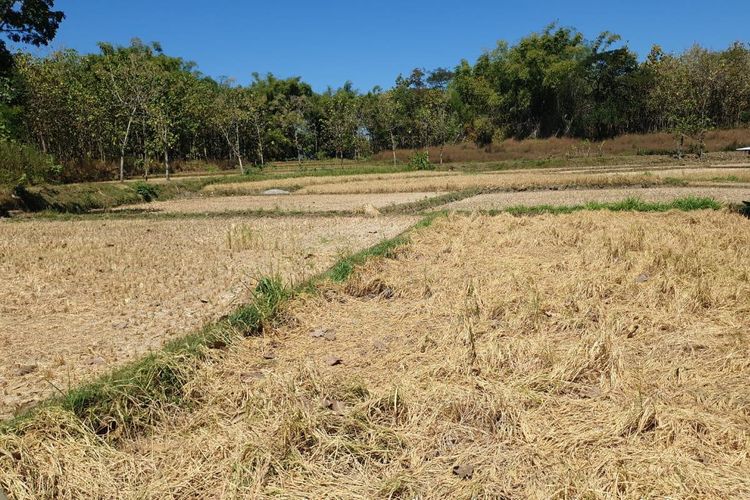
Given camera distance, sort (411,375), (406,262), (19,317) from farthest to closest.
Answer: (406,262) → (19,317) → (411,375)

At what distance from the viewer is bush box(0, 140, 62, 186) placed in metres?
17.5

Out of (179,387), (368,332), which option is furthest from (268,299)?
(179,387)

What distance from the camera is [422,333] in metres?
4.10

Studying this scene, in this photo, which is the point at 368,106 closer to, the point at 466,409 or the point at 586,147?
the point at 586,147

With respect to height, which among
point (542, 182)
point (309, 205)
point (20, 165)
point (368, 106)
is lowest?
point (309, 205)

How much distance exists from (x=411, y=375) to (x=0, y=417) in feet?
8.03

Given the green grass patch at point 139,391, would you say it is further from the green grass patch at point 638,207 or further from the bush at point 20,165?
the bush at point 20,165

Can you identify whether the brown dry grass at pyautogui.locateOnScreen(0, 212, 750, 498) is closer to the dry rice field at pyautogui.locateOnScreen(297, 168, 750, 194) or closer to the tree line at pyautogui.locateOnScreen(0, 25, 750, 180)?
the dry rice field at pyautogui.locateOnScreen(297, 168, 750, 194)

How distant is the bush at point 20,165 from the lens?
1748 cm

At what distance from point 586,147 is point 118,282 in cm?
3846

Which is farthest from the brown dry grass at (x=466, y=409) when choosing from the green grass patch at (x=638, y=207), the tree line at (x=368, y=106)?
the tree line at (x=368, y=106)

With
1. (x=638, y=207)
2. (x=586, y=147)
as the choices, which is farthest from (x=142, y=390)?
(x=586, y=147)

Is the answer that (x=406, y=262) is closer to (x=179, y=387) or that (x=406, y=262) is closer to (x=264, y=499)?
(x=179, y=387)

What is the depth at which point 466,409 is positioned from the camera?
9.32ft
